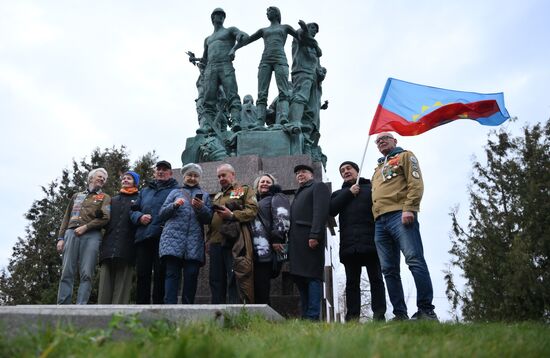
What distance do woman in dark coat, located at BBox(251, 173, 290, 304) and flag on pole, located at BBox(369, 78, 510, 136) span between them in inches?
58.6

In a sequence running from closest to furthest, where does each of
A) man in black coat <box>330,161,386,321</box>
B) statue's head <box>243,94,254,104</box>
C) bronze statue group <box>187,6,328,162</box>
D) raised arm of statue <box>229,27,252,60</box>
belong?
man in black coat <box>330,161,386,321</box> → bronze statue group <box>187,6,328,162</box> → raised arm of statue <box>229,27,252,60</box> → statue's head <box>243,94,254,104</box>

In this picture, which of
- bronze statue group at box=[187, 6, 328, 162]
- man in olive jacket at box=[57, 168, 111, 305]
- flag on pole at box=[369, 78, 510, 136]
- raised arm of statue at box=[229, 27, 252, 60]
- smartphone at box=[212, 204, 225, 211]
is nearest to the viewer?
smartphone at box=[212, 204, 225, 211]

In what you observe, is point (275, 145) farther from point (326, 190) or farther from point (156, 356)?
point (156, 356)

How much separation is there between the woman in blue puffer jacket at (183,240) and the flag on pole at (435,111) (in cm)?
238

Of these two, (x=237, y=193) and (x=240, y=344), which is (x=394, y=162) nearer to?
(x=237, y=193)

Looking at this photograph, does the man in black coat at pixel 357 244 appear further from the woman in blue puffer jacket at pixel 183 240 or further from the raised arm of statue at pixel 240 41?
the raised arm of statue at pixel 240 41

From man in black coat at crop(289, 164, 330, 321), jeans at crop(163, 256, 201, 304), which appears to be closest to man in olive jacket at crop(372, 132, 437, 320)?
man in black coat at crop(289, 164, 330, 321)

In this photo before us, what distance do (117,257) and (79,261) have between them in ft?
1.71

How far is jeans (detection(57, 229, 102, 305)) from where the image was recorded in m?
6.33

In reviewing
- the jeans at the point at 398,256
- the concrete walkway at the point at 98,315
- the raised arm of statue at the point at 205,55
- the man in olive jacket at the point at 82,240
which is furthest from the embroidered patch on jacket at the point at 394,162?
the raised arm of statue at the point at 205,55

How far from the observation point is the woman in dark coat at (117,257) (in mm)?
6473

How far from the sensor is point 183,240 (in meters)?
6.00

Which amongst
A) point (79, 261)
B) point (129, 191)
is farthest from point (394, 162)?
point (79, 261)

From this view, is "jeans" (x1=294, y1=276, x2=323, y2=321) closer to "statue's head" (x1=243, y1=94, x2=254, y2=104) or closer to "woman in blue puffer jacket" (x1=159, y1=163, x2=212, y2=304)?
"woman in blue puffer jacket" (x1=159, y1=163, x2=212, y2=304)
